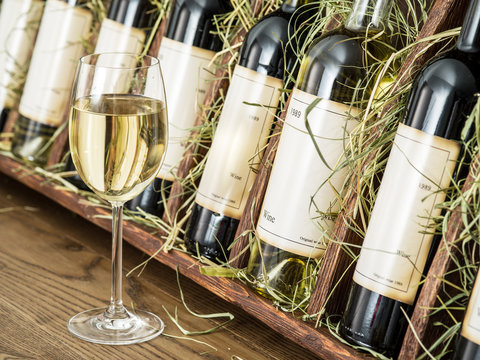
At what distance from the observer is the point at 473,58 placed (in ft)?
2.42

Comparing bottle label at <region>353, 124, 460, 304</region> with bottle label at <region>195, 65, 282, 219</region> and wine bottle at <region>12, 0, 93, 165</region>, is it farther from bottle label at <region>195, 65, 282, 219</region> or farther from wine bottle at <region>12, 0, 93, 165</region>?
wine bottle at <region>12, 0, 93, 165</region>

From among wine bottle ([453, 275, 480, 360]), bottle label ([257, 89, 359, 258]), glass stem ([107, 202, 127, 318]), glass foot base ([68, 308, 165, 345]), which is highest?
A: bottle label ([257, 89, 359, 258])

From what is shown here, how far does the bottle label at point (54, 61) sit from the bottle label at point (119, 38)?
0.12m

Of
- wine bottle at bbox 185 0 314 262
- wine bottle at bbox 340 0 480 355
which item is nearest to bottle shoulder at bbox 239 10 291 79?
wine bottle at bbox 185 0 314 262

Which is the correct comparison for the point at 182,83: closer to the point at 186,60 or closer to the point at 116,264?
the point at 186,60

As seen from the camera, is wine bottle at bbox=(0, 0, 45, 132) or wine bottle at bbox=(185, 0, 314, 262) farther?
wine bottle at bbox=(0, 0, 45, 132)

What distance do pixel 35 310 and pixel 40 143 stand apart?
501 mm

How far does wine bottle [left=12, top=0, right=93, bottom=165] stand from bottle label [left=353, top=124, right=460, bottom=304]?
741mm

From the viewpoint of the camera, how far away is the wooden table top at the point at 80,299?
33.0 inches

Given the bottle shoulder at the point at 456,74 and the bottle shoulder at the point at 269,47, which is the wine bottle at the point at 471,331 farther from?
the bottle shoulder at the point at 269,47

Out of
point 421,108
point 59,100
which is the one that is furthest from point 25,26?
point 421,108

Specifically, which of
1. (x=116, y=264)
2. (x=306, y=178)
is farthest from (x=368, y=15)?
(x=116, y=264)

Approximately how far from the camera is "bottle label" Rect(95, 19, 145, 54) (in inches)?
45.8

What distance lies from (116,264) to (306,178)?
0.94 ft
